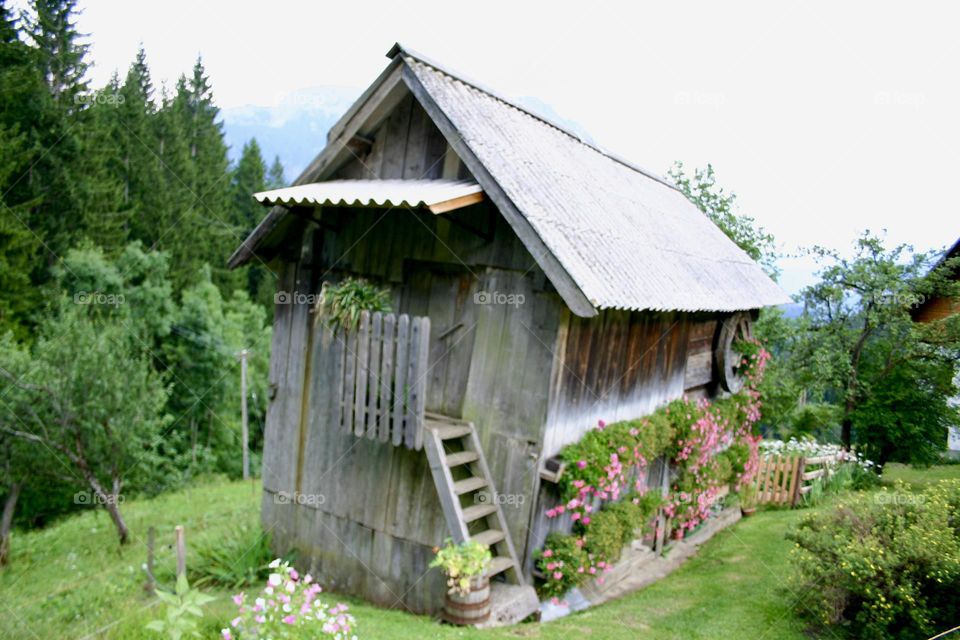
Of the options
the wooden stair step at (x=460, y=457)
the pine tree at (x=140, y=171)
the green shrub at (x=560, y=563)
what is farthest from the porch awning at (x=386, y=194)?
the pine tree at (x=140, y=171)

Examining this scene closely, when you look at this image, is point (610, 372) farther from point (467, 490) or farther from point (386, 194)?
point (386, 194)

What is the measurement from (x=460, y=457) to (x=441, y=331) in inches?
58.8

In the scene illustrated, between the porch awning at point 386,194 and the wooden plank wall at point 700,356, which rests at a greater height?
the porch awning at point 386,194

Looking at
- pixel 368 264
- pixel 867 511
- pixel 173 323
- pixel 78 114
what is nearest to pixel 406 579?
pixel 368 264

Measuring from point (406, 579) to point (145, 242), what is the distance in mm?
26821

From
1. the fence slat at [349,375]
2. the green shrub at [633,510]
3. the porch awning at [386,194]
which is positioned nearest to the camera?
the porch awning at [386,194]

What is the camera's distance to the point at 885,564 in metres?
5.58

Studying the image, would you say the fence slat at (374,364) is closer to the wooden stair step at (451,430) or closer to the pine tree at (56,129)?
the wooden stair step at (451,430)

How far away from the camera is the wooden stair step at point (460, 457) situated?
256 inches

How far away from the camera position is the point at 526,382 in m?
6.63

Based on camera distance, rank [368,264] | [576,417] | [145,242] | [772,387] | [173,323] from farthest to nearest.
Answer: [145,242] < [173,323] < [772,387] < [368,264] < [576,417]

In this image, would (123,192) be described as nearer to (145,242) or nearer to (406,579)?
(145,242)

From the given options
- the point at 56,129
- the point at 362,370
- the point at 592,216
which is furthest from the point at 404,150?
the point at 56,129

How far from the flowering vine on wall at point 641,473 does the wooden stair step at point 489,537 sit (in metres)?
0.50
